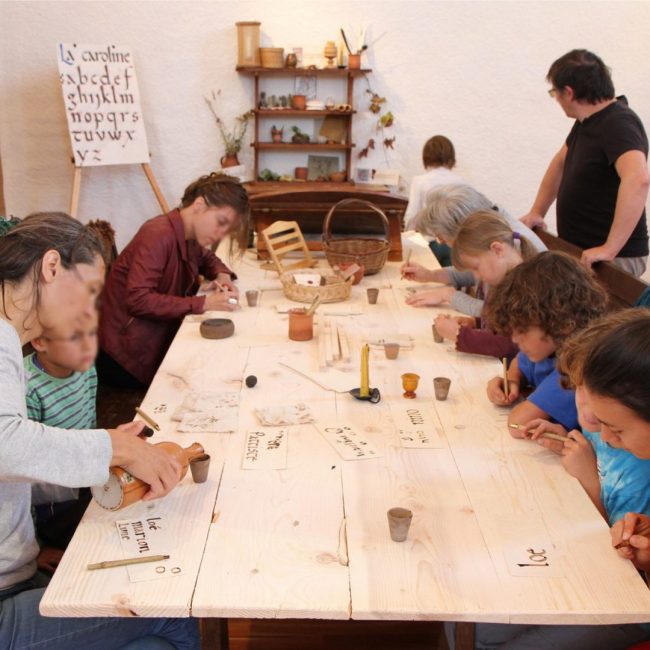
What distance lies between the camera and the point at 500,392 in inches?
79.8

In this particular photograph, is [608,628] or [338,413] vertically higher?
[338,413]

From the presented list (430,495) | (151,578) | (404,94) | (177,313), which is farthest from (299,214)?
(151,578)

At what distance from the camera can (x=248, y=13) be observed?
5.36m

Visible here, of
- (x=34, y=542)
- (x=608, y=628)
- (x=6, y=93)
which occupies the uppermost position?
(x=6, y=93)

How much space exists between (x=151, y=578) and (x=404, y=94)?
16.1 feet

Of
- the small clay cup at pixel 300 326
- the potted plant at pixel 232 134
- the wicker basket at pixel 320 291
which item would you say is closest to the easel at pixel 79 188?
the potted plant at pixel 232 134

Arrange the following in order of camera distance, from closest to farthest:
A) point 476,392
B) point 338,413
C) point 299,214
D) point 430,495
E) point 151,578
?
point 151,578 → point 430,495 → point 338,413 → point 476,392 → point 299,214

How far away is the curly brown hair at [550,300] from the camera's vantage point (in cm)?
193

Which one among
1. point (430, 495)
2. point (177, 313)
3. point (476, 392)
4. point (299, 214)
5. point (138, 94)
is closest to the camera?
point (430, 495)

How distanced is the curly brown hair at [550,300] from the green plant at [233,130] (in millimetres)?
3961

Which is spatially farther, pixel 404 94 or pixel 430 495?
pixel 404 94

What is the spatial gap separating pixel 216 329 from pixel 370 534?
1.32 m

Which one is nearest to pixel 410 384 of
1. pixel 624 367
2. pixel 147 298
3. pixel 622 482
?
pixel 622 482

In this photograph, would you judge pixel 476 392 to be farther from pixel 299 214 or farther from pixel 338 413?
pixel 299 214
